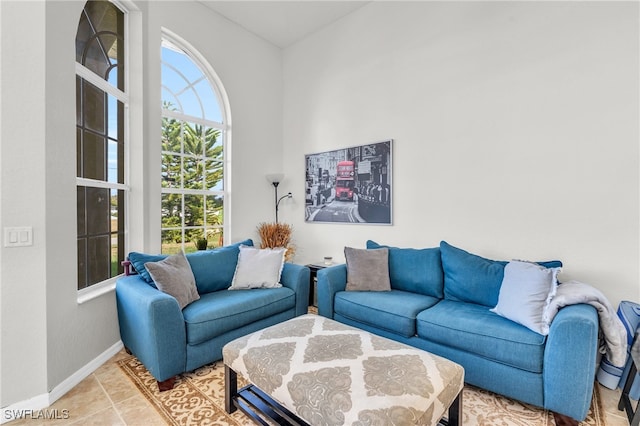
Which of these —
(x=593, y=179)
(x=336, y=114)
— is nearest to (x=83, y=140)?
(x=336, y=114)

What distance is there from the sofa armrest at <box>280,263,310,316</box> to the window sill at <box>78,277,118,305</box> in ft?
4.79

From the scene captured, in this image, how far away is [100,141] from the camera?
256 cm

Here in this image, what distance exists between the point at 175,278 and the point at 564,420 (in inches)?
104

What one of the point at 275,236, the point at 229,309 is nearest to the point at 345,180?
the point at 275,236

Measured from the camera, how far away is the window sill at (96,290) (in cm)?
226

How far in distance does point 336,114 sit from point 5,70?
2.95m

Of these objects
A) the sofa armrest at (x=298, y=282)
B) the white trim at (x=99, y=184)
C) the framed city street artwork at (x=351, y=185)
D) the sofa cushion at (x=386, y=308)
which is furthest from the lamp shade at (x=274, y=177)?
the sofa cushion at (x=386, y=308)

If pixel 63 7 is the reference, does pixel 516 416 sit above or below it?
below

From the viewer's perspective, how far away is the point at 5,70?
5.68ft

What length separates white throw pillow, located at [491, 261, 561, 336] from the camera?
191 centimetres

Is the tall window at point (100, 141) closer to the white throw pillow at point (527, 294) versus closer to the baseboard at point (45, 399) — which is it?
the baseboard at point (45, 399)

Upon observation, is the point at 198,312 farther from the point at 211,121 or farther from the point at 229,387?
the point at 211,121

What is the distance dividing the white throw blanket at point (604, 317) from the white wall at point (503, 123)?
64 cm

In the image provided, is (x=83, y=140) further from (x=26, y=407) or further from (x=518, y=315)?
(x=518, y=315)
